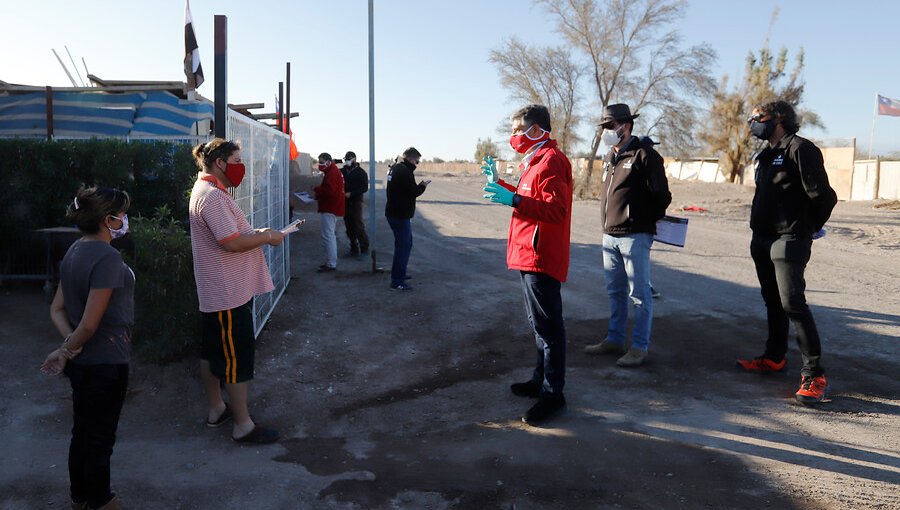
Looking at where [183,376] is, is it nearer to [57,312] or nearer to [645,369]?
[57,312]

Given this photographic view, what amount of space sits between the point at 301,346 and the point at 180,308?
1221 mm

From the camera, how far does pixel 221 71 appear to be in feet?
17.6

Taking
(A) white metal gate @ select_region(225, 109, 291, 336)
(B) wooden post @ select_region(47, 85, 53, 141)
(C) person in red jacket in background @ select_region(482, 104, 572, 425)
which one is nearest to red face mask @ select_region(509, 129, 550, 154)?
(C) person in red jacket in background @ select_region(482, 104, 572, 425)

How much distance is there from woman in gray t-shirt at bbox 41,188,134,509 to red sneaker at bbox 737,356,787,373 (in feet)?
15.0

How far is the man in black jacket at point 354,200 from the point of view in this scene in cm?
1138

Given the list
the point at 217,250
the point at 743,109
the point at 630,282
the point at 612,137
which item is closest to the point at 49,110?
the point at 217,250

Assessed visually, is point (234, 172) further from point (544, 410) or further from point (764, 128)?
point (764, 128)

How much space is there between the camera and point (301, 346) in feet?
20.7

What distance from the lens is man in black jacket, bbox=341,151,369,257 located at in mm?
11383

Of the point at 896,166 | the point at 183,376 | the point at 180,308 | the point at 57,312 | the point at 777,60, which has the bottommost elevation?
the point at 183,376

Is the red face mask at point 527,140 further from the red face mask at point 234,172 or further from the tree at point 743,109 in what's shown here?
the tree at point 743,109

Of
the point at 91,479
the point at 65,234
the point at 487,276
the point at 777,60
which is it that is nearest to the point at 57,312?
the point at 91,479

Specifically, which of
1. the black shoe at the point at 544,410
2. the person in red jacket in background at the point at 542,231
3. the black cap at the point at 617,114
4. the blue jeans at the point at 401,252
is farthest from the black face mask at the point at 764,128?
the blue jeans at the point at 401,252

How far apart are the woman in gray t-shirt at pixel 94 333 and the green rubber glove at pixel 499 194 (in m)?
→ 2.13
